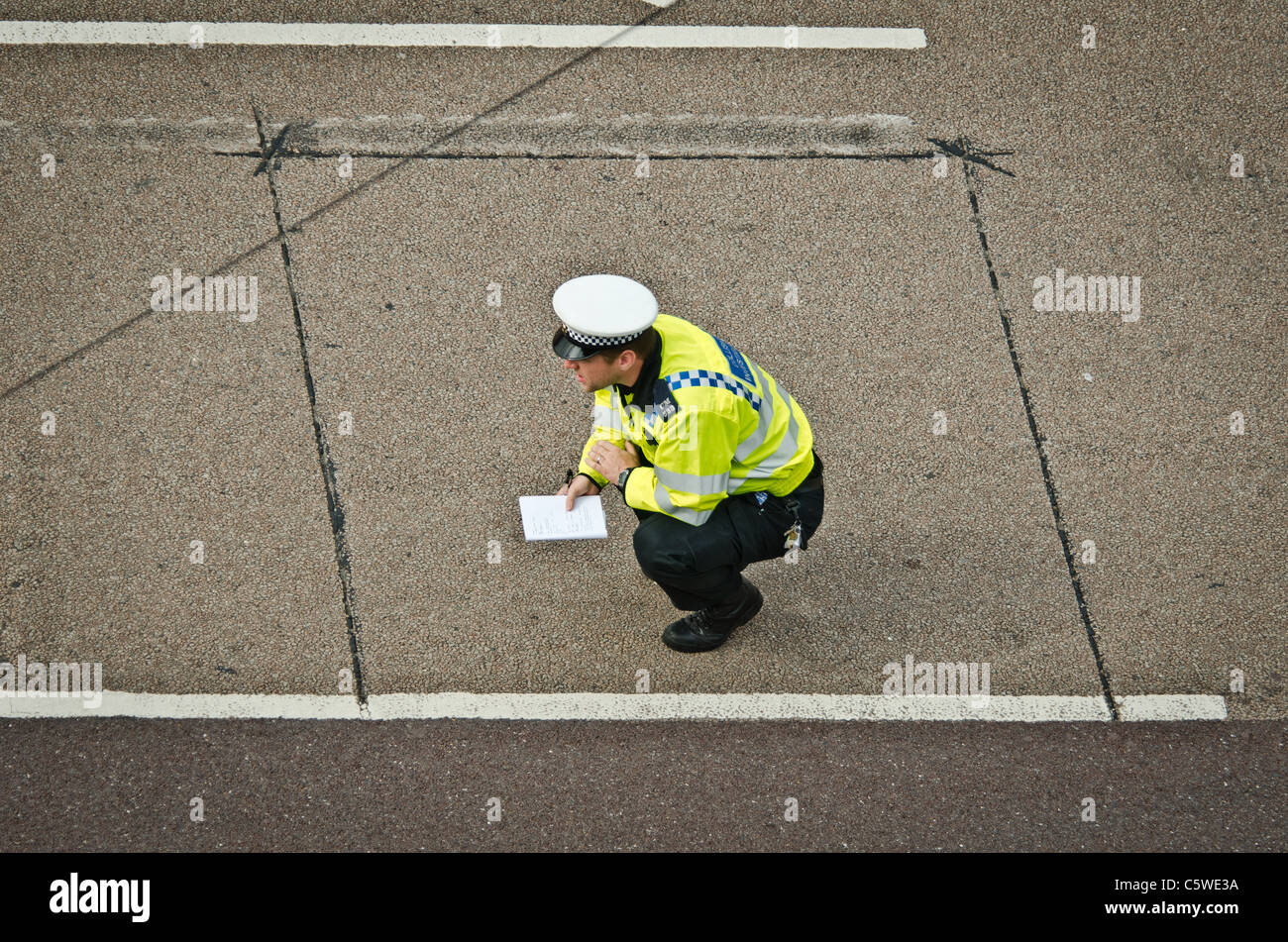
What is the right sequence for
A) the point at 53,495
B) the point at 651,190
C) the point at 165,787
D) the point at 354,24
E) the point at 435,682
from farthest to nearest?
the point at 354,24 < the point at 651,190 < the point at 53,495 < the point at 435,682 < the point at 165,787

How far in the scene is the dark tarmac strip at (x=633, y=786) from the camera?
173 inches

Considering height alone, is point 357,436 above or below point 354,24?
below

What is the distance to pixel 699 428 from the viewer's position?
3924 millimetres

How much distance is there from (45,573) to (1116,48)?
23.6 ft

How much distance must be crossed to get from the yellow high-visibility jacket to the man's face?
0.11 meters

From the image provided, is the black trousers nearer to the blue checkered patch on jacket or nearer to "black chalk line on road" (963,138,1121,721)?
the blue checkered patch on jacket

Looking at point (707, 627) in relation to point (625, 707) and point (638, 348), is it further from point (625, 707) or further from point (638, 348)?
point (638, 348)

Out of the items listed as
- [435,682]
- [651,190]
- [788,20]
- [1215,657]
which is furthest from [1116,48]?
[435,682]

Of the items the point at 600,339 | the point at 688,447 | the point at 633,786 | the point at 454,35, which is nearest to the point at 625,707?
the point at 633,786

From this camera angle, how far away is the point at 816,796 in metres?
4.55

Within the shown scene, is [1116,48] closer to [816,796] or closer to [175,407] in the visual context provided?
[816,796]

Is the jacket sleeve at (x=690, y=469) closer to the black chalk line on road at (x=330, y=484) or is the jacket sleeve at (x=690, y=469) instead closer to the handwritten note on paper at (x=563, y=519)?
the handwritten note on paper at (x=563, y=519)

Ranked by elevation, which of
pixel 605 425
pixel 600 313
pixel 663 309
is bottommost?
pixel 605 425

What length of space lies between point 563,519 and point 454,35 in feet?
13.1
